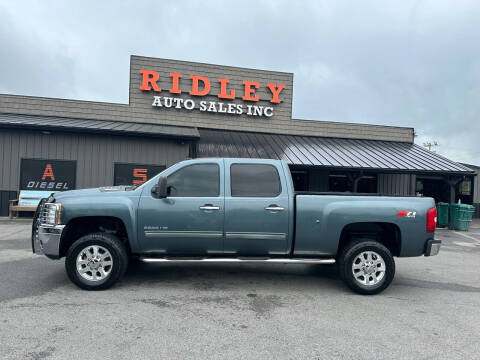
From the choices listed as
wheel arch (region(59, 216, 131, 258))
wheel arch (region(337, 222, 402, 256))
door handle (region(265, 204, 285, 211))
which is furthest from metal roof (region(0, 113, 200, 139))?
wheel arch (region(337, 222, 402, 256))

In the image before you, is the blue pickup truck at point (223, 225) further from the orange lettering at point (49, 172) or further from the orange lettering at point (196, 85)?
the orange lettering at point (196, 85)

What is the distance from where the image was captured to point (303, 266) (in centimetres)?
634

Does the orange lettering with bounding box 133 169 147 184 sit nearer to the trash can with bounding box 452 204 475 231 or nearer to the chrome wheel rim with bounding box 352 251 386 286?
the chrome wheel rim with bounding box 352 251 386 286

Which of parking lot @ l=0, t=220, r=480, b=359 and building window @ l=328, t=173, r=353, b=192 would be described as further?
building window @ l=328, t=173, r=353, b=192

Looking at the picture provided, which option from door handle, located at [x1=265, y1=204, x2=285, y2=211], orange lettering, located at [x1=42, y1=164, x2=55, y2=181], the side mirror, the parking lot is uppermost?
orange lettering, located at [x1=42, y1=164, x2=55, y2=181]

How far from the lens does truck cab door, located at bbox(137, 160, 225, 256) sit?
4.53m

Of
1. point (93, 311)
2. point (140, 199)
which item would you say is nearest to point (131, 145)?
point (140, 199)

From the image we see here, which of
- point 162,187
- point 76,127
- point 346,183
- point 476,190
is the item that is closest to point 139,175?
point 76,127

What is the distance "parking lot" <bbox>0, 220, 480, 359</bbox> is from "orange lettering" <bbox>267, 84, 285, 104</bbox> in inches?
450

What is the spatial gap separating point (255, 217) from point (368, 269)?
1872 millimetres

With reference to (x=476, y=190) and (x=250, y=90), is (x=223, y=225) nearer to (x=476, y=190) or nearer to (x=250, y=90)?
(x=250, y=90)

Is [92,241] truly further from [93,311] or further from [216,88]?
[216,88]

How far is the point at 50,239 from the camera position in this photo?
4.43m

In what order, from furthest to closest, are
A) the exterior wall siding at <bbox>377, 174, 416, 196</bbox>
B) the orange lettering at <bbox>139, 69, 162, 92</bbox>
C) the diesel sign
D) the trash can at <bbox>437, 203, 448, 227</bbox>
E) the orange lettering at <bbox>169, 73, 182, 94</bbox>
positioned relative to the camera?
the exterior wall siding at <bbox>377, 174, 416, 196</bbox> → the orange lettering at <bbox>169, 73, 182, 94</bbox> → the orange lettering at <bbox>139, 69, 162, 92</bbox> → the trash can at <bbox>437, 203, 448, 227</bbox> → the diesel sign
